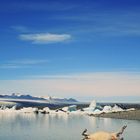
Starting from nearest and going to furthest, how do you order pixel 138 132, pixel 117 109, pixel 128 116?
pixel 138 132, pixel 128 116, pixel 117 109

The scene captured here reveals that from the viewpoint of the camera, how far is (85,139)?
21.8 feet

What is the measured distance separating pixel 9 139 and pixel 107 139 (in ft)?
136

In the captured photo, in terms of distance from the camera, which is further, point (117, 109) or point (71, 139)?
point (117, 109)

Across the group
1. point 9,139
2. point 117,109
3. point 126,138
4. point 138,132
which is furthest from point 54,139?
point 117,109

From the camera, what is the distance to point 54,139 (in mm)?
46938

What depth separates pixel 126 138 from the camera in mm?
48125

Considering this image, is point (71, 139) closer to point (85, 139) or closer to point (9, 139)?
point (9, 139)

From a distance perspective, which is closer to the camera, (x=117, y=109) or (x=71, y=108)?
(x=117, y=109)

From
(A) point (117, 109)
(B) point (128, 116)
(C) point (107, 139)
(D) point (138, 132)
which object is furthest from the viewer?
(A) point (117, 109)

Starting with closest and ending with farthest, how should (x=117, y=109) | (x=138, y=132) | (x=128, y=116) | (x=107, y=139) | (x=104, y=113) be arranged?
(x=107, y=139)
(x=138, y=132)
(x=128, y=116)
(x=104, y=113)
(x=117, y=109)

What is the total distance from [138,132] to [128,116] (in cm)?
3297

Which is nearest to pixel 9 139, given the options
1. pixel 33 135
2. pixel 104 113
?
pixel 33 135

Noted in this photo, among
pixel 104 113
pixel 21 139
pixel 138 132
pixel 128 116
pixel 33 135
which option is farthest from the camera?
pixel 104 113

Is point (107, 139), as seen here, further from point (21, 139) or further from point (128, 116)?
point (128, 116)
